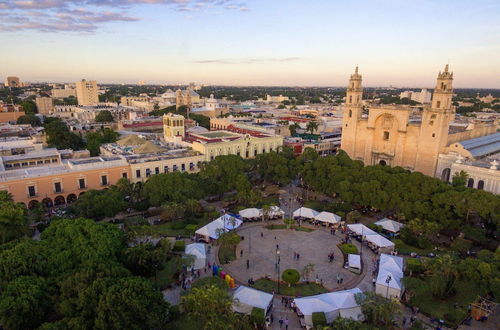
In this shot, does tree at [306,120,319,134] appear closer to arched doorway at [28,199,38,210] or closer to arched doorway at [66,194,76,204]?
arched doorway at [66,194,76,204]

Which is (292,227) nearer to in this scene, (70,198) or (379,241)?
(379,241)

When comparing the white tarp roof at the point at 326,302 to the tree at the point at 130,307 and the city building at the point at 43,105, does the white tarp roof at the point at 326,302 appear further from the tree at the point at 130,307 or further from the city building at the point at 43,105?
the city building at the point at 43,105

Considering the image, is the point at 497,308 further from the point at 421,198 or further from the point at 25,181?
the point at 25,181

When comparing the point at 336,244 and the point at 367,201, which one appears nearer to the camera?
the point at 336,244

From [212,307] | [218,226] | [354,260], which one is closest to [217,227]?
[218,226]

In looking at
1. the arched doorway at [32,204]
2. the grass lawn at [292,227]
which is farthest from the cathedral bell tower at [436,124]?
the arched doorway at [32,204]

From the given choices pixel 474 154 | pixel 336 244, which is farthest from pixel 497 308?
pixel 474 154
